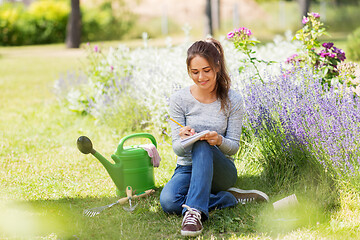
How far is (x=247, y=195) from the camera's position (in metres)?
3.16

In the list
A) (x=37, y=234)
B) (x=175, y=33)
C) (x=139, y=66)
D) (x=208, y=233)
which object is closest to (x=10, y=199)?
(x=37, y=234)

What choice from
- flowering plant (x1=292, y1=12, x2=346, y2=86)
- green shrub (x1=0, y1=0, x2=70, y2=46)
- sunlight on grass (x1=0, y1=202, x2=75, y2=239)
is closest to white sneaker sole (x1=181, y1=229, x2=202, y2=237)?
sunlight on grass (x1=0, y1=202, x2=75, y2=239)

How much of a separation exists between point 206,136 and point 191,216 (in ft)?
1.61

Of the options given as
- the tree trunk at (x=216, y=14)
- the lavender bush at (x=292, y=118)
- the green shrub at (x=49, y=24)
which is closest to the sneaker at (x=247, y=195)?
the lavender bush at (x=292, y=118)

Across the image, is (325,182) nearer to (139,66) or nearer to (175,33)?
(139,66)

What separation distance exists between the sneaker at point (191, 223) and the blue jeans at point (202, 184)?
4cm

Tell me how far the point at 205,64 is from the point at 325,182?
112cm

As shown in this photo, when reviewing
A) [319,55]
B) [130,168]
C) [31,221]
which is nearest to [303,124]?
[319,55]

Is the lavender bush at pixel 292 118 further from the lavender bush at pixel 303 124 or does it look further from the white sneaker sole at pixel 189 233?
the white sneaker sole at pixel 189 233

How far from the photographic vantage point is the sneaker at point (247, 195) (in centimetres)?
313

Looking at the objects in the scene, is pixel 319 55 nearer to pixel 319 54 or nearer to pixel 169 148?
pixel 319 54

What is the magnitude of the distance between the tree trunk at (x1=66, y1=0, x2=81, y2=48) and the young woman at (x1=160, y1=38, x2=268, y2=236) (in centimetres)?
1476

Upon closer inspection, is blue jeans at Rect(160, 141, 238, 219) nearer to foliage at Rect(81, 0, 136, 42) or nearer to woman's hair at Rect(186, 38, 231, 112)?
woman's hair at Rect(186, 38, 231, 112)

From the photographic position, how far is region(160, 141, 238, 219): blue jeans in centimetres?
279
